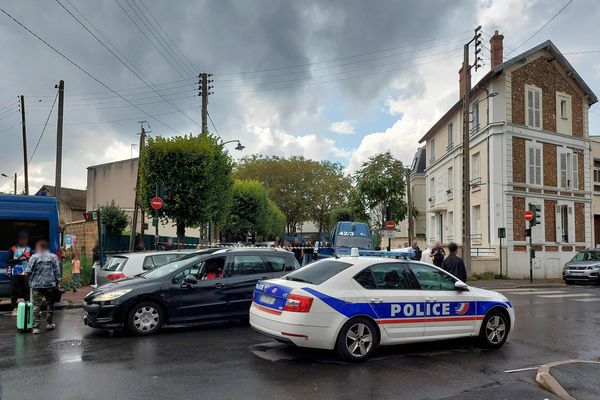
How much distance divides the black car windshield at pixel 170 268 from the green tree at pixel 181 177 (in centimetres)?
1212

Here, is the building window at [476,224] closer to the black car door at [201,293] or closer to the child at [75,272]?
the child at [75,272]

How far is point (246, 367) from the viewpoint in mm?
6980

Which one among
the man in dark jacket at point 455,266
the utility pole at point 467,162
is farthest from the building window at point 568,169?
the man in dark jacket at point 455,266

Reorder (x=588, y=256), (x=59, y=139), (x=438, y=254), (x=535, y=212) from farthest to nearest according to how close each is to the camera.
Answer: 1. (x=535, y=212)
2. (x=588, y=256)
3. (x=59, y=139)
4. (x=438, y=254)

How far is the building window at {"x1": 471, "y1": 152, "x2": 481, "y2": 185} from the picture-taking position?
99.5 feet

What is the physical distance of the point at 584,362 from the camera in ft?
24.3

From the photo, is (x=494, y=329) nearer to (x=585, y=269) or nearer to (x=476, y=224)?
(x=585, y=269)

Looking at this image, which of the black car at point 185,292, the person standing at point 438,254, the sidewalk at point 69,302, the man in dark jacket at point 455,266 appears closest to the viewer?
the black car at point 185,292

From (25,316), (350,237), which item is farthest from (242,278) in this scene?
(350,237)

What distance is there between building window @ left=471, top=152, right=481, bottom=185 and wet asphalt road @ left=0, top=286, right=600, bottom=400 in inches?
819

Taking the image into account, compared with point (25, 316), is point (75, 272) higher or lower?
higher

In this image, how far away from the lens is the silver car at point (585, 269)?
24.0m

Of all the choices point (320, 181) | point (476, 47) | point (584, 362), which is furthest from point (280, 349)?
point (320, 181)

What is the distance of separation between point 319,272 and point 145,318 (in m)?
3.50
